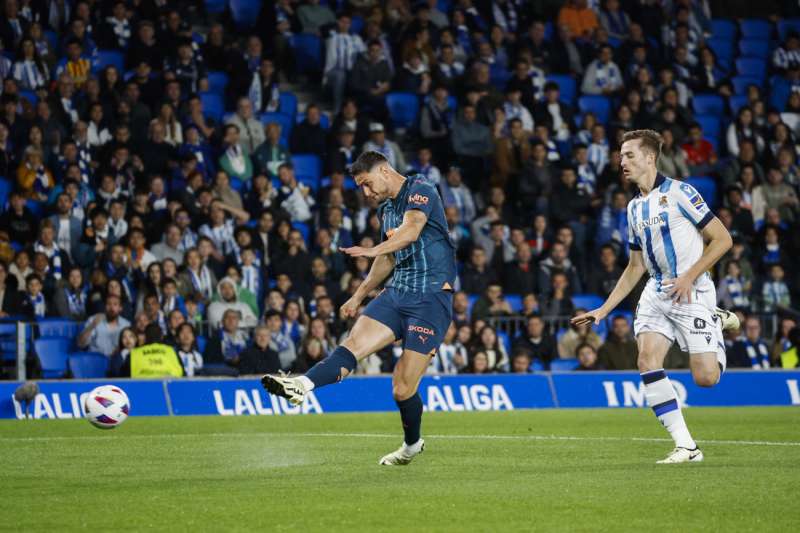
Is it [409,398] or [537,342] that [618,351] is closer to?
[537,342]

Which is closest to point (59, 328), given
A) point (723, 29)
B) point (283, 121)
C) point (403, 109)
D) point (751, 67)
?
point (283, 121)

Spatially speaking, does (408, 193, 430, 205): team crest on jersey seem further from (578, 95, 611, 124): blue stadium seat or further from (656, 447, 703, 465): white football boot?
(578, 95, 611, 124): blue stadium seat

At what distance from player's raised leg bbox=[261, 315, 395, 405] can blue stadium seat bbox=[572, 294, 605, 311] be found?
11653mm

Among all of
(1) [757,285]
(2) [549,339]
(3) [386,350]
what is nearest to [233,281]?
(3) [386,350]

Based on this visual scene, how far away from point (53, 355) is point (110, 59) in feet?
19.0

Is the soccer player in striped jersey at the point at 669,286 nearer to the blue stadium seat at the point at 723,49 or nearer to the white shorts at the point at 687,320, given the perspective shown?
the white shorts at the point at 687,320

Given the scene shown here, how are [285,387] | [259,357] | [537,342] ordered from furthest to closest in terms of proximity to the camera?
1. [537,342]
2. [259,357]
3. [285,387]

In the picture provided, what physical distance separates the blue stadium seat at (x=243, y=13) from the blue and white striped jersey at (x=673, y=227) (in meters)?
15.3

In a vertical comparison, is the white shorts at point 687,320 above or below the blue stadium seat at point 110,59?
below

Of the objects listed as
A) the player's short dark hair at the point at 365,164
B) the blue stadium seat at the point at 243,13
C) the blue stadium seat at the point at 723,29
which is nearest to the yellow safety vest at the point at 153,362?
the blue stadium seat at the point at 243,13

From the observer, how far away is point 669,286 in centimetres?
1028

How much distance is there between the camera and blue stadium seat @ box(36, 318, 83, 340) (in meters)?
18.8

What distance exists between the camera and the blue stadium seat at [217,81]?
23.4 meters

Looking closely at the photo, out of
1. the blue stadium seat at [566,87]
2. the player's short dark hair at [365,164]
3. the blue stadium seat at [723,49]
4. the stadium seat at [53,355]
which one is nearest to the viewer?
the player's short dark hair at [365,164]
